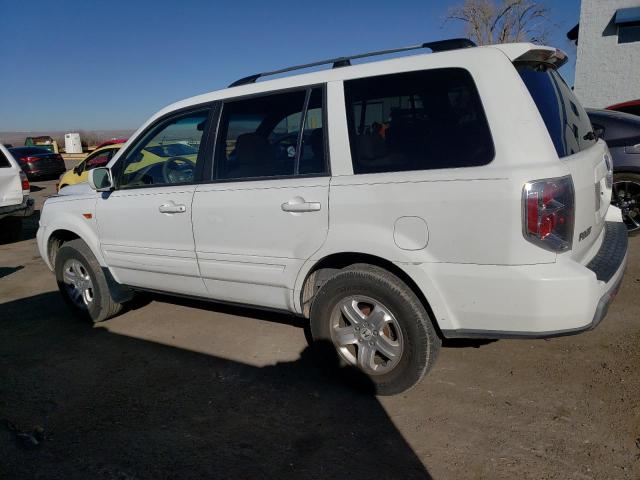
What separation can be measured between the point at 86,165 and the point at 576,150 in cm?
1279

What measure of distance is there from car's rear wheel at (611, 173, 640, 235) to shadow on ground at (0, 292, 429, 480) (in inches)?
175

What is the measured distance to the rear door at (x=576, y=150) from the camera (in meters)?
2.46

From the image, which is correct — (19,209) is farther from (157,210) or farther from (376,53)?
(376,53)

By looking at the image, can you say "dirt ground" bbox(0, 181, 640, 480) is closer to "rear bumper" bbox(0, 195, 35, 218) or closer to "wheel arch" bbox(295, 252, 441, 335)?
"wheel arch" bbox(295, 252, 441, 335)

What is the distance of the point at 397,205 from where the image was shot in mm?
2605

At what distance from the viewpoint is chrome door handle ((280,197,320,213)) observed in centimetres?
288

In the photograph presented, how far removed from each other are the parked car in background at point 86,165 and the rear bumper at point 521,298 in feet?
34.7

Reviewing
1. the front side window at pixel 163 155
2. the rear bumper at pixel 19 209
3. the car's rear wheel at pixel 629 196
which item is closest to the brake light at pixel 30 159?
the rear bumper at pixel 19 209

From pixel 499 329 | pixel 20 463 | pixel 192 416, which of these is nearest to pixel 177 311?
pixel 192 416

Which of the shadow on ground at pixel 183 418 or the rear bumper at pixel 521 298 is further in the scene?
the shadow on ground at pixel 183 418

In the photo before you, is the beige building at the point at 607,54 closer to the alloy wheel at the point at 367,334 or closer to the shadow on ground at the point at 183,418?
the alloy wheel at the point at 367,334

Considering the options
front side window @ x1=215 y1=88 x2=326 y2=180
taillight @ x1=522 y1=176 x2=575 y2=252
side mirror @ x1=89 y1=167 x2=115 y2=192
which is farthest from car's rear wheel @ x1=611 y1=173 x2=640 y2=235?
side mirror @ x1=89 y1=167 x2=115 y2=192

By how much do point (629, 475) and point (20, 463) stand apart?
→ 10.0ft

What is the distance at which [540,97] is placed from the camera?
2547 millimetres
